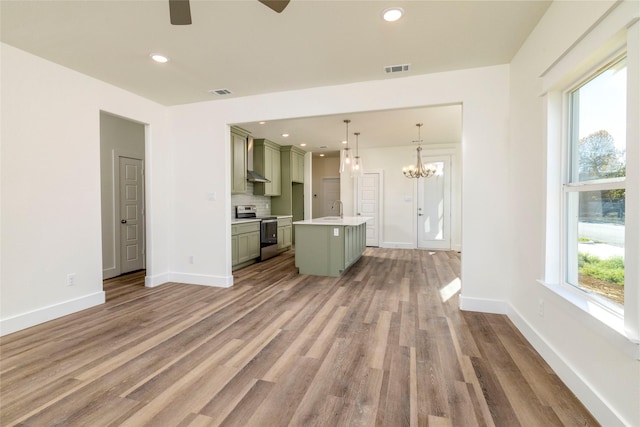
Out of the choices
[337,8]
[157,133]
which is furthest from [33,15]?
[337,8]

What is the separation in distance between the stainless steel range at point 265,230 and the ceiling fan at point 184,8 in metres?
4.71

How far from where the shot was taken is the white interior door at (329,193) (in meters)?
10.1

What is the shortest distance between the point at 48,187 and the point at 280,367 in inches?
120

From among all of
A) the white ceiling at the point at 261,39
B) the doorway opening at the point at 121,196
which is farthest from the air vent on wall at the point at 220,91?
the doorway opening at the point at 121,196

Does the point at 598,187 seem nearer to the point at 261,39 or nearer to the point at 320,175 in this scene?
the point at 261,39

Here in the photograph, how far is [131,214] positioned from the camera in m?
5.33

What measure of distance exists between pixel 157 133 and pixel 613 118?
16.3 ft

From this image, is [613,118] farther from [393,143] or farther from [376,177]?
[376,177]

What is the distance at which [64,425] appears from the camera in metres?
1.62

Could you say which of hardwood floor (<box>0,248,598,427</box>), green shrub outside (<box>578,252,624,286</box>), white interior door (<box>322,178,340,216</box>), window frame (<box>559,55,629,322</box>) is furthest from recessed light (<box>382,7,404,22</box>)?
white interior door (<box>322,178,340,216</box>)

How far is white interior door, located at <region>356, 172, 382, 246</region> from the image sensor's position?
7996mm

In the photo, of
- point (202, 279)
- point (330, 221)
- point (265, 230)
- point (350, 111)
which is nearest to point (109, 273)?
point (202, 279)

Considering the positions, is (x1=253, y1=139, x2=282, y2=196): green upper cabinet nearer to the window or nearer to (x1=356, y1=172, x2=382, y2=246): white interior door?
(x1=356, y1=172, x2=382, y2=246): white interior door

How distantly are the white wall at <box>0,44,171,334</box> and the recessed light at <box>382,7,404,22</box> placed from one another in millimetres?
3411
